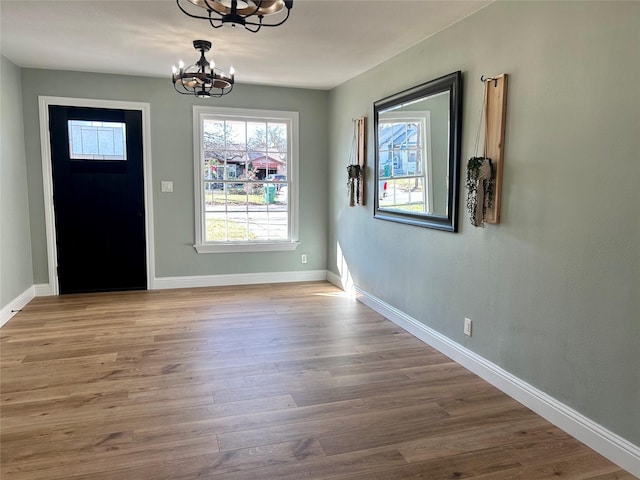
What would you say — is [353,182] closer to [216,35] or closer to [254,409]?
[216,35]

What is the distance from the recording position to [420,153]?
12.0ft

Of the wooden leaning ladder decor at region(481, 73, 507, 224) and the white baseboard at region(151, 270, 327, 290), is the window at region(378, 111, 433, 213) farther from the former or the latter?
the white baseboard at region(151, 270, 327, 290)

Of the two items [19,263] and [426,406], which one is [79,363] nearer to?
[19,263]

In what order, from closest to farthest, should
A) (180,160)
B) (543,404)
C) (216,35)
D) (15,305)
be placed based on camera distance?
(543,404) → (216,35) → (15,305) → (180,160)

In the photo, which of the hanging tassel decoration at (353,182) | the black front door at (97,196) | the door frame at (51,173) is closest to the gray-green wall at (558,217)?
the hanging tassel decoration at (353,182)

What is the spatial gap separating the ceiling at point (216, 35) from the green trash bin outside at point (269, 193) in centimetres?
142

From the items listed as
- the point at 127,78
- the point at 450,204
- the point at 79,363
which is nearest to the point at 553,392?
the point at 450,204

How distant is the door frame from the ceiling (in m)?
0.36

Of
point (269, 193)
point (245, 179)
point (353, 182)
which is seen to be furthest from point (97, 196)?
point (353, 182)

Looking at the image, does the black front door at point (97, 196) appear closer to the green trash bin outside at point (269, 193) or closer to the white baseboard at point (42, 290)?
the white baseboard at point (42, 290)

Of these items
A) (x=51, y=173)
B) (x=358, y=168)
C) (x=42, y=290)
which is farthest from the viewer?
(x=42, y=290)

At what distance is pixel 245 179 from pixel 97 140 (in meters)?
1.70

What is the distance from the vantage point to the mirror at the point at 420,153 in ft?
10.7

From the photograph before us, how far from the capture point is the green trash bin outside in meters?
5.71
